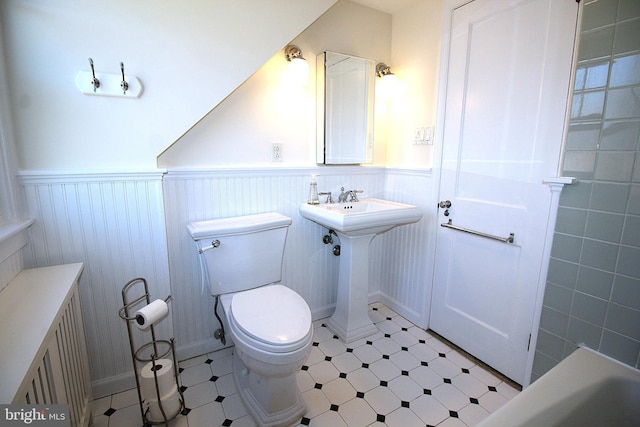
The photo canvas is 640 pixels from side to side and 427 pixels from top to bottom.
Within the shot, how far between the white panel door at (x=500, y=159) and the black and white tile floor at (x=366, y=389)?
22cm

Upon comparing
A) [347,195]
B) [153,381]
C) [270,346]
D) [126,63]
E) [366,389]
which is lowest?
[366,389]

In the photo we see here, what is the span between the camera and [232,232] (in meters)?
1.63

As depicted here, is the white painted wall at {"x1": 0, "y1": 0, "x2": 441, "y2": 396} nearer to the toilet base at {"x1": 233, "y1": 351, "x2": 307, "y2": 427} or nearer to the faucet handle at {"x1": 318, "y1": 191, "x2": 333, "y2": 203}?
the faucet handle at {"x1": 318, "y1": 191, "x2": 333, "y2": 203}

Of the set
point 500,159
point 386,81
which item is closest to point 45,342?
point 500,159

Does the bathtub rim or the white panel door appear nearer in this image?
the bathtub rim

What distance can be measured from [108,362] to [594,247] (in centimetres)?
232

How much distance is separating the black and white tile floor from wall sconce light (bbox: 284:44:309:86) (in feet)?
5.62

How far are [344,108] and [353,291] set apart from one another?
126 centimetres

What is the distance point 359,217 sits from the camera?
1.75 meters

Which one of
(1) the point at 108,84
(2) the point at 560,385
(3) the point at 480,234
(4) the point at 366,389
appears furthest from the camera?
(3) the point at 480,234

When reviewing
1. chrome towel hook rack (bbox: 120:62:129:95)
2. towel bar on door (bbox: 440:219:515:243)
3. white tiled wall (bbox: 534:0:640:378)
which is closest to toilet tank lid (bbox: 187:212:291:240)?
chrome towel hook rack (bbox: 120:62:129:95)

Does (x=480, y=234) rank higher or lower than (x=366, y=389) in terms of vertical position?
higher

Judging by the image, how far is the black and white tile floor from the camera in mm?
1464

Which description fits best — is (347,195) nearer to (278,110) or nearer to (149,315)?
(278,110)
